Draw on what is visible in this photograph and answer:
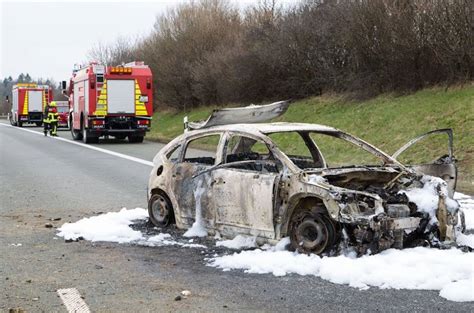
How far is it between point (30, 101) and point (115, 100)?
26.9 meters

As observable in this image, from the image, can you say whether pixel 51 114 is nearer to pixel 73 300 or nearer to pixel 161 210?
pixel 161 210

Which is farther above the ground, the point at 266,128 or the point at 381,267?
the point at 266,128

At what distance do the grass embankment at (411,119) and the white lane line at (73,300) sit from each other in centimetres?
822

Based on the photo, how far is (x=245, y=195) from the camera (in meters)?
7.04

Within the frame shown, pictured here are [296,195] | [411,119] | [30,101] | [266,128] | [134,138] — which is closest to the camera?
[296,195]

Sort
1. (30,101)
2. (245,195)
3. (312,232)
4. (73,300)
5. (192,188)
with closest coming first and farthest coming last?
(73,300)
(312,232)
(245,195)
(192,188)
(30,101)

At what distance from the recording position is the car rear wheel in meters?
6.36

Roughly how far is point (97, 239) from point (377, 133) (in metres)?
13.1

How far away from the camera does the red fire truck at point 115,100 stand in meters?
26.5

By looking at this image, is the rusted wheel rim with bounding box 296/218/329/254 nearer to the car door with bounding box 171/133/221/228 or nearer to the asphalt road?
the asphalt road

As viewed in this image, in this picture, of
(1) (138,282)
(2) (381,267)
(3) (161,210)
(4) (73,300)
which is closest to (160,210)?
(3) (161,210)

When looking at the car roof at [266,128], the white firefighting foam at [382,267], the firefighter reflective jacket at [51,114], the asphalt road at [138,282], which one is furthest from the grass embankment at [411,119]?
the firefighter reflective jacket at [51,114]

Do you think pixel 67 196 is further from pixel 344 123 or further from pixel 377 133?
pixel 344 123

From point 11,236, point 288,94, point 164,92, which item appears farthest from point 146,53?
point 11,236
